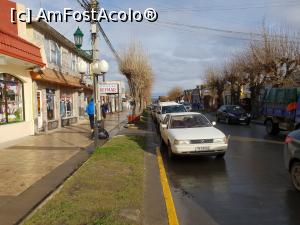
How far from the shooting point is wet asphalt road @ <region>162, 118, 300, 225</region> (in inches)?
221

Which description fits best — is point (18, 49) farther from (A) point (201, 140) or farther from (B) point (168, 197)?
(B) point (168, 197)

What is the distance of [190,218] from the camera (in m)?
5.61

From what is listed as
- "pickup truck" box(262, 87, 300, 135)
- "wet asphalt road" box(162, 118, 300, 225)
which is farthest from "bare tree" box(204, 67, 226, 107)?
"wet asphalt road" box(162, 118, 300, 225)

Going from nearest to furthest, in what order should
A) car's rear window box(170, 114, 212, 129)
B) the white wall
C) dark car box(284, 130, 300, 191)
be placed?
1. dark car box(284, 130, 300, 191)
2. car's rear window box(170, 114, 212, 129)
3. the white wall

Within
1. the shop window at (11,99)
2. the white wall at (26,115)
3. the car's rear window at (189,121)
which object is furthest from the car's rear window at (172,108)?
the car's rear window at (189,121)

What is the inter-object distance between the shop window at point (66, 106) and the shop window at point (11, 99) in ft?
22.2

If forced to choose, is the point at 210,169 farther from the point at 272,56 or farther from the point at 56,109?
the point at 272,56

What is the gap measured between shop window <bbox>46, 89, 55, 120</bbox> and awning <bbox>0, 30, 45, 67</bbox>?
4.33 meters

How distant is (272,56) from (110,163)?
Result: 22649 mm

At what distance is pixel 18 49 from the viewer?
13.7 meters

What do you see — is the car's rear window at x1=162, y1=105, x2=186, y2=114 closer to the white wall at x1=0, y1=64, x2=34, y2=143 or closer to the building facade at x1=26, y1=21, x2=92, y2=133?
the building facade at x1=26, y1=21, x2=92, y2=133

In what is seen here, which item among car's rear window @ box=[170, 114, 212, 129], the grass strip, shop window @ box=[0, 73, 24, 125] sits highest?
shop window @ box=[0, 73, 24, 125]

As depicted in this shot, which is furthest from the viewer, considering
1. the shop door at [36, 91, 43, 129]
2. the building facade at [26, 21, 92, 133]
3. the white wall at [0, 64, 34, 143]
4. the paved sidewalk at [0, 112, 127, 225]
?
the shop door at [36, 91, 43, 129]

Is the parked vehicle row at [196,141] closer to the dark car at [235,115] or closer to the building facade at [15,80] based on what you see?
the building facade at [15,80]
